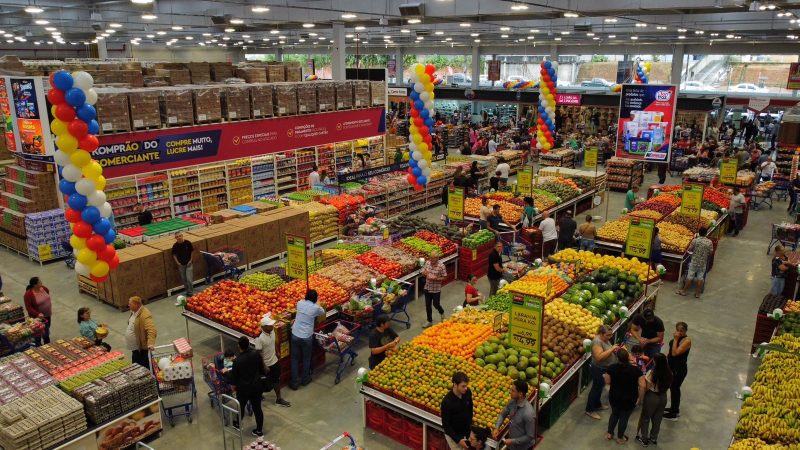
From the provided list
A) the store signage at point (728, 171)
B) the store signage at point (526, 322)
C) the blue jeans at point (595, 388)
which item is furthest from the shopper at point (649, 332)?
the store signage at point (728, 171)

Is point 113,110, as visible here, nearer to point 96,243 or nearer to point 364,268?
point 96,243

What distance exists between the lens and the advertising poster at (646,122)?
1662 cm

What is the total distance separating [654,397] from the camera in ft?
23.5

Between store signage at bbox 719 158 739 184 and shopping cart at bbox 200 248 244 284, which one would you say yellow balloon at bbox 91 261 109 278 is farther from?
store signage at bbox 719 158 739 184

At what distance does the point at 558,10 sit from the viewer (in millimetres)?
15359

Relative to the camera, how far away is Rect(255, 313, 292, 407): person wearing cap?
7.78 meters

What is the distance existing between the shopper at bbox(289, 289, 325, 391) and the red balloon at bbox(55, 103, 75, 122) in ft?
15.0

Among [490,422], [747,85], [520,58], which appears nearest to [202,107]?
[490,422]

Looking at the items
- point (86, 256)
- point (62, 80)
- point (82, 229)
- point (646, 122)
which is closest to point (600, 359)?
point (86, 256)

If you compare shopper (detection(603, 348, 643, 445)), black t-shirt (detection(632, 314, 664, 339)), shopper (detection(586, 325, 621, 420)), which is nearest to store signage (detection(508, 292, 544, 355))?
shopper (detection(603, 348, 643, 445))

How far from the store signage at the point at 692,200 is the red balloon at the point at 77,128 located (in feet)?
40.5

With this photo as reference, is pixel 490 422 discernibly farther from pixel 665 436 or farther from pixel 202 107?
pixel 202 107

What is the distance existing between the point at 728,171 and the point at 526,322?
15.1 metres

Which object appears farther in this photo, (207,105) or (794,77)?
(794,77)
